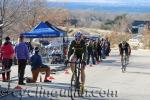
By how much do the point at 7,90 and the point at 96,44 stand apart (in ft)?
77.9

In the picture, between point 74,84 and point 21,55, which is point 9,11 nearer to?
point 21,55

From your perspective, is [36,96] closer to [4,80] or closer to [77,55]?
[77,55]

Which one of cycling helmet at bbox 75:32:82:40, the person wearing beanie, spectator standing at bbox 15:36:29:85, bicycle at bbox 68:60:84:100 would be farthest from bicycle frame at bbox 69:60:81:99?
the person wearing beanie

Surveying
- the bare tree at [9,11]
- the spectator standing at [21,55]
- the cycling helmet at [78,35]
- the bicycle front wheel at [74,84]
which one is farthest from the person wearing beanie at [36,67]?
the bare tree at [9,11]

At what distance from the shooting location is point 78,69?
19297 millimetres

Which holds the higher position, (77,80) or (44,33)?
(77,80)

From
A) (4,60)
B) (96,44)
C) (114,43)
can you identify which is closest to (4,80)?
(4,60)

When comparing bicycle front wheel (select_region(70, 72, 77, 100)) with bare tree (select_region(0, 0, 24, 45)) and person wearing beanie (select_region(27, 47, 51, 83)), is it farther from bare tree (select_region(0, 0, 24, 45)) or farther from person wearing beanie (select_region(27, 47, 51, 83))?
bare tree (select_region(0, 0, 24, 45))

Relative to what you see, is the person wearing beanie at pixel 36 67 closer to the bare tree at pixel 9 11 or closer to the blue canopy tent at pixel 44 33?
the blue canopy tent at pixel 44 33

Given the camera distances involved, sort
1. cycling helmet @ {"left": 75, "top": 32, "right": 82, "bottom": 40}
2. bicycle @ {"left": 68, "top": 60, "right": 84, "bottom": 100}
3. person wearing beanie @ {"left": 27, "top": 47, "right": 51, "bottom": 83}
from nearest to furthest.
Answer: bicycle @ {"left": 68, "top": 60, "right": 84, "bottom": 100} < cycling helmet @ {"left": 75, "top": 32, "right": 82, "bottom": 40} < person wearing beanie @ {"left": 27, "top": 47, "right": 51, "bottom": 83}

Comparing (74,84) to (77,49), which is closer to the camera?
(74,84)

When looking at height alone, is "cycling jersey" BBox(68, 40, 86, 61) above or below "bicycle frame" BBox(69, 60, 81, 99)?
above

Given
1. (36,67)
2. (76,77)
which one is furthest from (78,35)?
(36,67)

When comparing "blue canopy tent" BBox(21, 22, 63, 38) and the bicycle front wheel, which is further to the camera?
"blue canopy tent" BBox(21, 22, 63, 38)
